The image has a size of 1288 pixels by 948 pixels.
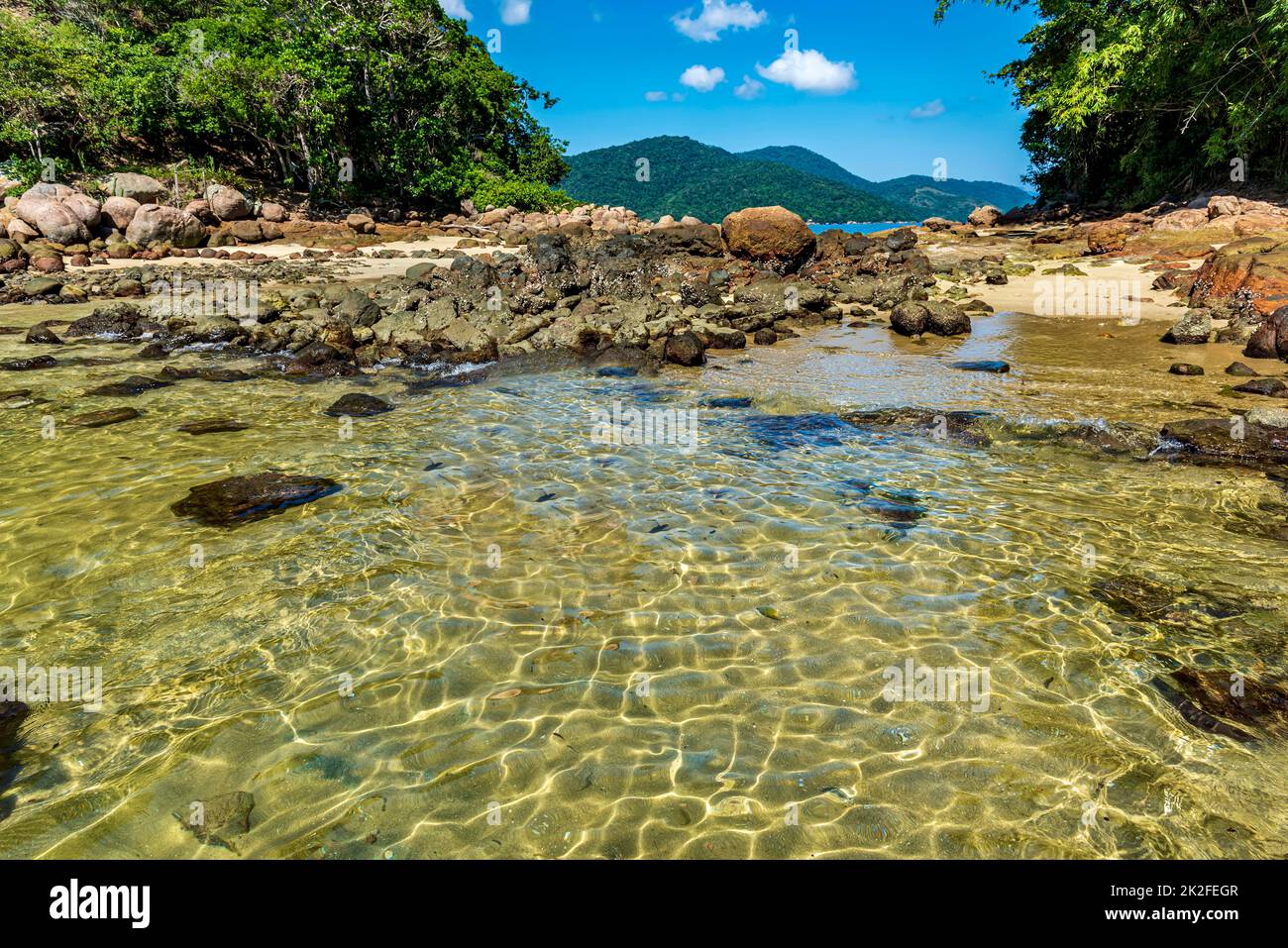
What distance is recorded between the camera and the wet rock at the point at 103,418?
9.31 m

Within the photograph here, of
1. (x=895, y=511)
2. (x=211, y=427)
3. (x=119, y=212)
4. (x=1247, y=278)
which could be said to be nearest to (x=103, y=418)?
(x=211, y=427)

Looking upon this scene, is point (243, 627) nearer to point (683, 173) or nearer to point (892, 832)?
point (892, 832)

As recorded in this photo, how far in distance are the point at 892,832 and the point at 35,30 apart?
49.9 metres

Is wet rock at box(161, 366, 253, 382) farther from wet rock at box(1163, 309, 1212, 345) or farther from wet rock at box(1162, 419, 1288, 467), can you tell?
wet rock at box(1163, 309, 1212, 345)

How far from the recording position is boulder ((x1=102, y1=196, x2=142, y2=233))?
90.0 ft

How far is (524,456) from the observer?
8.45 meters

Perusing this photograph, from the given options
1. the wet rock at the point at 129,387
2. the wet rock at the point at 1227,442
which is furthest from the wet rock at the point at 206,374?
the wet rock at the point at 1227,442

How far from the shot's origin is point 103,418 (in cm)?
945

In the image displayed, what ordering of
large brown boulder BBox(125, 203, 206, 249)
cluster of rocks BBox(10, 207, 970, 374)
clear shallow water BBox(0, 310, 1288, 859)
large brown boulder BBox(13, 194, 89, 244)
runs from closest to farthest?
clear shallow water BBox(0, 310, 1288, 859) → cluster of rocks BBox(10, 207, 970, 374) → large brown boulder BBox(13, 194, 89, 244) → large brown boulder BBox(125, 203, 206, 249)

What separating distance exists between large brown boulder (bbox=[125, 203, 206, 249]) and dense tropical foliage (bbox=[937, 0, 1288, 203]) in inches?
1376

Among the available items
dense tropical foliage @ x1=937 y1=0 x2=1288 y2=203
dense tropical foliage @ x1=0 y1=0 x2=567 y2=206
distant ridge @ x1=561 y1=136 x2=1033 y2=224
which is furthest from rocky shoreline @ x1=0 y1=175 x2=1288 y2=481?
distant ridge @ x1=561 y1=136 x2=1033 y2=224

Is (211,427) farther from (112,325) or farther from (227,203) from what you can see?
(227,203)

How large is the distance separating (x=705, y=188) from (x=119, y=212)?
87.5 metres
